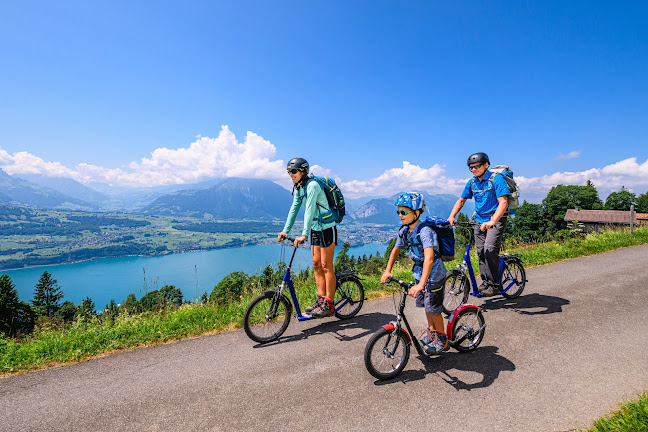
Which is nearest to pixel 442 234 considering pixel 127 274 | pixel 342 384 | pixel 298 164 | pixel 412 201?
pixel 412 201

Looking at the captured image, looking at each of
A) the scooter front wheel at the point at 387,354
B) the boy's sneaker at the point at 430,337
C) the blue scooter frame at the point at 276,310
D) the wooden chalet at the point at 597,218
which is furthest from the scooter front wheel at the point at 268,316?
the wooden chalet at the point at 597,218

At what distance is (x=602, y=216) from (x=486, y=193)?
7089 cm

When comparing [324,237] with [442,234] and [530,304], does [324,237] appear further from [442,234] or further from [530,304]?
[530,304]

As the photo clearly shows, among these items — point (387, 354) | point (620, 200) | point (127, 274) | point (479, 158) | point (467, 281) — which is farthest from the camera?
point (127, 274)

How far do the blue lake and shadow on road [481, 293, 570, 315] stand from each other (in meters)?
87.1

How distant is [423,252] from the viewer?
12.9 ft

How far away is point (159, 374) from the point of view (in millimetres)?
3982

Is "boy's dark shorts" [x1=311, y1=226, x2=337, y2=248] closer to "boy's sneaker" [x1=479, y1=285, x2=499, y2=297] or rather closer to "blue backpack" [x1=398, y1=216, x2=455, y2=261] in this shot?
"blue backpack" [x1=398, y1=216, x2=455, y2=261]

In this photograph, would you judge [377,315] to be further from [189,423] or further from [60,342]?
[60,342]

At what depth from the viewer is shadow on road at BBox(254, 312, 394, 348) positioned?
16.2 ft

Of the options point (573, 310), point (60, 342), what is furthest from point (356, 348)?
point (60, 342)

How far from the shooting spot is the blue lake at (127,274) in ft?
373

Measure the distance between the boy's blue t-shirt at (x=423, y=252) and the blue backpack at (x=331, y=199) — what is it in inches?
60.8

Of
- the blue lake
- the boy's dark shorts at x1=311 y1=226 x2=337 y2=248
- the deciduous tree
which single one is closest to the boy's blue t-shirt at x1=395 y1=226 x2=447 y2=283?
the boy's dark shorts at x1=311 y1=226 x2=337 y2=248
